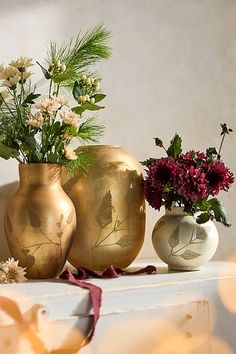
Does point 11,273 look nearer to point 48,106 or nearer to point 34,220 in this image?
point 34,220

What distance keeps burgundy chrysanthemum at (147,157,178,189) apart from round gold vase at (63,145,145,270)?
7cm

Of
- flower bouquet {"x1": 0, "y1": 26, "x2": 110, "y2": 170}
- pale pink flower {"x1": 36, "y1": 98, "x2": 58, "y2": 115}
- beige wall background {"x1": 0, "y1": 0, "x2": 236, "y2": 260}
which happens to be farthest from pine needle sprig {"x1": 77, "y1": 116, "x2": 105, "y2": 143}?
beige wall background {"x1": 0, "y1": 0, "x2": 236, "y2": 260}

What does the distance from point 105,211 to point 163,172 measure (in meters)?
0.17

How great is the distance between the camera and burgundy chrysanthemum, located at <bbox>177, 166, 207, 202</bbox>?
5.12ft

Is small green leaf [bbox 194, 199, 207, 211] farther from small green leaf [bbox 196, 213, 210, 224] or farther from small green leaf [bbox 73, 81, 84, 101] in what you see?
small green leaf [bbox 73, 81, 84, 101]

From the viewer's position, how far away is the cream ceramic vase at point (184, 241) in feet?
5.25

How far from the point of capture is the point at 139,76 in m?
1.97

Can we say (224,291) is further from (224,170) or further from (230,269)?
(224,170)

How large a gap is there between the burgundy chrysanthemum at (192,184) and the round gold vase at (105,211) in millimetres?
132

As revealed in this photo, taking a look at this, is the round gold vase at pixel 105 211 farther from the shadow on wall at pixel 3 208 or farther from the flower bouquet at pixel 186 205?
the shadow on wall at pixel 3 208

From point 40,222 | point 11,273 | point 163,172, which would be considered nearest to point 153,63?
point 163,172

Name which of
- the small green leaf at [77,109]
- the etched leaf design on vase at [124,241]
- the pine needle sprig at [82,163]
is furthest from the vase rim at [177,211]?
the small green leaf at [77,109]

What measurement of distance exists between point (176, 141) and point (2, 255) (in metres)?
0.52

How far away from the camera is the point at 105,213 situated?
5.27ft
